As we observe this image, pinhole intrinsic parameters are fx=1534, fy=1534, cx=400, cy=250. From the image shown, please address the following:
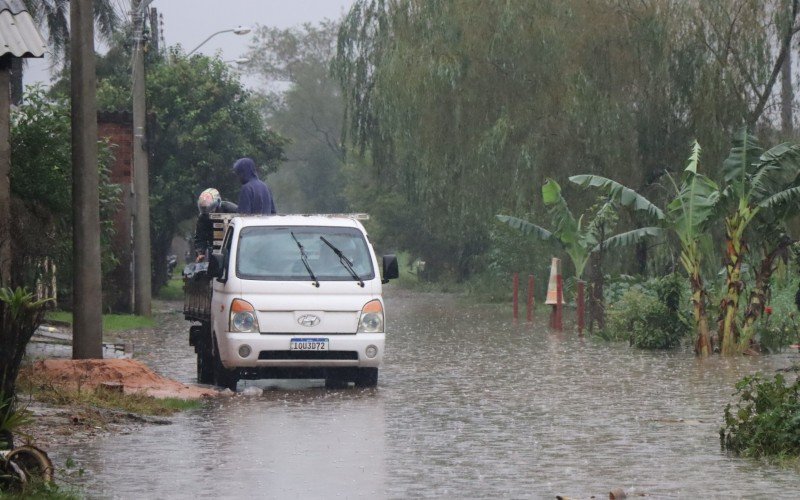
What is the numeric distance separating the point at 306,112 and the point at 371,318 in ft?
314

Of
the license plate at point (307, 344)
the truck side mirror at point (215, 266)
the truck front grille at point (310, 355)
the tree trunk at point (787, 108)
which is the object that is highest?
the tree trunk at point (787, 108)

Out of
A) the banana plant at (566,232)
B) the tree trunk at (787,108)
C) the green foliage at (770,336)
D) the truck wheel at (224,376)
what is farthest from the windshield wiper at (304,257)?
the tree trunk at (787,108)

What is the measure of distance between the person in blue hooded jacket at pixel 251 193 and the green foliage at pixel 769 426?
30.6 ft

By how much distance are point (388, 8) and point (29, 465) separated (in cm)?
3208

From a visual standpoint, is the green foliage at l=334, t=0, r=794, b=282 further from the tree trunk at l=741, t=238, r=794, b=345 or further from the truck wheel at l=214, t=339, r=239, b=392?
the truck wheel at l=214, t=339, r=239, b=392

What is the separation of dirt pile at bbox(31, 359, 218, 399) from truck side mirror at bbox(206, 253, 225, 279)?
1406 mm

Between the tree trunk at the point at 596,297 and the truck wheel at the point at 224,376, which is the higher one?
the tree trunk at the point at 596,297

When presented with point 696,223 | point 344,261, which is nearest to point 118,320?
point 696,223

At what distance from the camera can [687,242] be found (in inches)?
961

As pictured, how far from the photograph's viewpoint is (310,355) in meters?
17.5

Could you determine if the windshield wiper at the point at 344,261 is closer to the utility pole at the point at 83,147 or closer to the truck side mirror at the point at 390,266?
the truck side mirror at the point at 390,266

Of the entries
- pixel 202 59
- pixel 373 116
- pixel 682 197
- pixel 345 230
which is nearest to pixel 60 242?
pixel 345 230

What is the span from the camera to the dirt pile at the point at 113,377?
16.0m

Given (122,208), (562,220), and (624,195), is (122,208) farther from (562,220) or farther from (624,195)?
(624,195)
